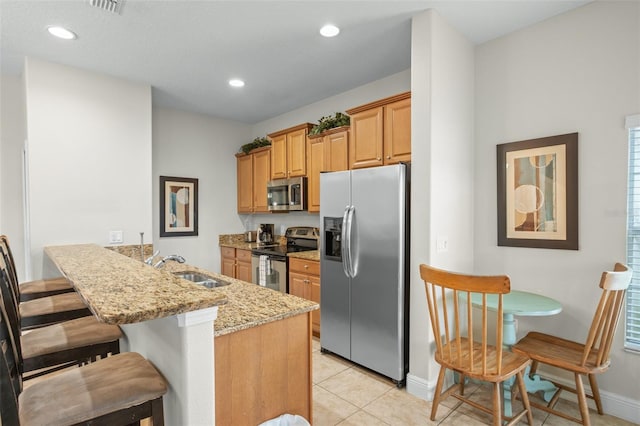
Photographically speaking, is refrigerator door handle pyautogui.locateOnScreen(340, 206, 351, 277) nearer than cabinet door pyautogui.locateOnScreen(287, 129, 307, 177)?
Yes

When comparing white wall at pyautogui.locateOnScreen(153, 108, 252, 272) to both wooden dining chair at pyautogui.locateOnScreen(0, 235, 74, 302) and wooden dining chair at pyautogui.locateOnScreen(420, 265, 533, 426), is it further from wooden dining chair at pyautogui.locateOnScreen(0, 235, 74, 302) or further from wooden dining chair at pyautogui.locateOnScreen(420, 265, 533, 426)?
wooden dining chair at pyautogui.locateOnScreen(420, 265, 533, 426)

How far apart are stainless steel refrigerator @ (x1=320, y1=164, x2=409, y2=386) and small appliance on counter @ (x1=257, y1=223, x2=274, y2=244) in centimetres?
198

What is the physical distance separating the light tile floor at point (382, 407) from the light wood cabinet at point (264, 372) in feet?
2.65

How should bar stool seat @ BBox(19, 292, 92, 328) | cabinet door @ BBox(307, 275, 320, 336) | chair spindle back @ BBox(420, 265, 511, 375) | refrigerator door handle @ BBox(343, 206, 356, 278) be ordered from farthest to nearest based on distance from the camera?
cabinet door @ BBox(307, 275, 320, 336)
refrigerator door handle @ BBox(343, 206, 356, 278)
bar stool seat @ BBox(19, 292, 92, 328)
chair spindle back @ BBox(420, 265, 511, 375)

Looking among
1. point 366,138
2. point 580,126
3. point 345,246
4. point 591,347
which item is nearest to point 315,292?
point 345,246

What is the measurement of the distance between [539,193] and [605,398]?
4.78 feet

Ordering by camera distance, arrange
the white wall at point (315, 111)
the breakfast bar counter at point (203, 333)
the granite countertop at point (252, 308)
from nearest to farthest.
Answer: the breakfast bar counter at point (203, 333) < the granite countertop at point (252, 308) < the white wall at point (315, 111)

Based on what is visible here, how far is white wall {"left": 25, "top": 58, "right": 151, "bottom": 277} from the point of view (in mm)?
3053

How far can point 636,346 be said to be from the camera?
Answer: 83.7 inches

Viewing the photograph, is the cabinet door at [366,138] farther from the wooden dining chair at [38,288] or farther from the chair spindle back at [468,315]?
the wooden dining chair at [38,288]

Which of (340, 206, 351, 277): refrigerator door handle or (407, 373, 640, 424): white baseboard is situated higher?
(340, 206, 351, 277): refrigerator door handle

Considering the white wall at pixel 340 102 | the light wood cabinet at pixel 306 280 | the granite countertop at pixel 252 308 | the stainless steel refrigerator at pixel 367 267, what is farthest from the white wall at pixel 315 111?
the granite countertop at pixel 252 308

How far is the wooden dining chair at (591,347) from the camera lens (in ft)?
5.99

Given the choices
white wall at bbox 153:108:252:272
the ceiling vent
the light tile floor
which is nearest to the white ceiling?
the ceiling vent
